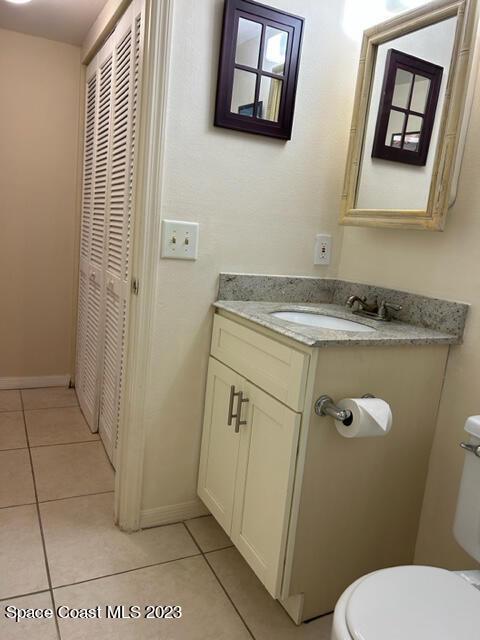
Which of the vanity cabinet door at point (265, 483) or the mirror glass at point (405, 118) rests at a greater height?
the mirror glass at point (405, 118)

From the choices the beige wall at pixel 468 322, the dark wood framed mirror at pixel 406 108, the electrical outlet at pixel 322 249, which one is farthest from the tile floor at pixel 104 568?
the dark wood framed mirror at pixel 406 108

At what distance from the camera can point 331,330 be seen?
4.49 ft

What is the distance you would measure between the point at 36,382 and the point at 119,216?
1.54 meters

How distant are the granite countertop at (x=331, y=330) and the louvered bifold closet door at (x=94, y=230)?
99 cm

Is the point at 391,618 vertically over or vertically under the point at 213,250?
under

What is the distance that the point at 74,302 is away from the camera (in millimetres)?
3088

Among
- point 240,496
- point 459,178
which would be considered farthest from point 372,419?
point 459,178

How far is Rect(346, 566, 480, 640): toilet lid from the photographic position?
87 centimetres

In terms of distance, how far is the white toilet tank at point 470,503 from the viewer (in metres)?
1.17

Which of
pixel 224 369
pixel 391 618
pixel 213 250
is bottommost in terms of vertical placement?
pixel 391 618

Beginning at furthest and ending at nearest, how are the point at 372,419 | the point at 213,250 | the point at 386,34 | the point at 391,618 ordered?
the point at 213,250 → the point at 386,34 → the point at 372,419 → the point at 391,618

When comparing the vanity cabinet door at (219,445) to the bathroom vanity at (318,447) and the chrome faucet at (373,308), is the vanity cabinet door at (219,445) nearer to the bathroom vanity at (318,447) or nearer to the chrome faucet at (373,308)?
the bathroom vanity at (318,447)

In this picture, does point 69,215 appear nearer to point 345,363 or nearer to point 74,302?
point 74,302

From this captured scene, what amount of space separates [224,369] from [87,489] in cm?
87
